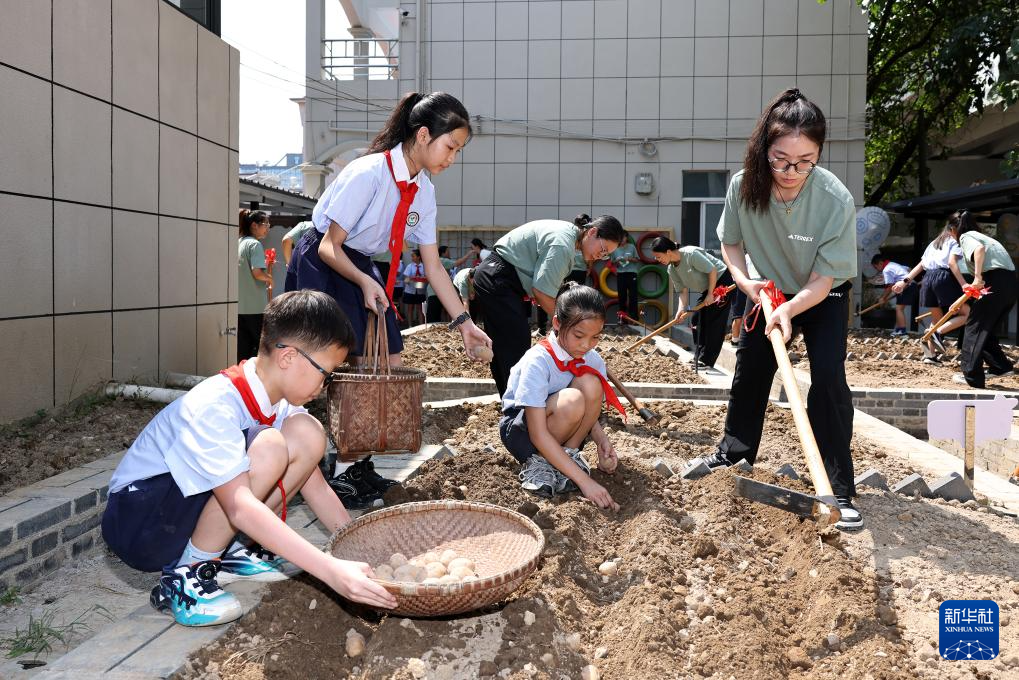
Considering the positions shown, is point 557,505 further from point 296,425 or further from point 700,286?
point 700,286

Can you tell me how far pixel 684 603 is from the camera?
104 inches

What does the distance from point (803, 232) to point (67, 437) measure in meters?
3.35

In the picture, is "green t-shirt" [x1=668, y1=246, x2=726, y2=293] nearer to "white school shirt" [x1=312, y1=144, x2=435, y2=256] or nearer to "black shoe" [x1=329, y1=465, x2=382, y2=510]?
"white school shirt" [x1=312, y1=144, x2=435, y2=256]

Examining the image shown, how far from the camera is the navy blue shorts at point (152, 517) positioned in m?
2.34

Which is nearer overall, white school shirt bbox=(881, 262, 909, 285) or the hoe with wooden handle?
the hoe with wooden handle

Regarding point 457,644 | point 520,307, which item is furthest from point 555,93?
point 457,644

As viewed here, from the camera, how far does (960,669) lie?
224 cm

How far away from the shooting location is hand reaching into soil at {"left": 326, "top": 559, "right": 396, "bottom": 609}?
2.03 meters

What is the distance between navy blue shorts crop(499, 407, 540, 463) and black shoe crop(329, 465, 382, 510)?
64 centimetres

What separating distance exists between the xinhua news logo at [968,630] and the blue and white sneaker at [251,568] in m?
1.83

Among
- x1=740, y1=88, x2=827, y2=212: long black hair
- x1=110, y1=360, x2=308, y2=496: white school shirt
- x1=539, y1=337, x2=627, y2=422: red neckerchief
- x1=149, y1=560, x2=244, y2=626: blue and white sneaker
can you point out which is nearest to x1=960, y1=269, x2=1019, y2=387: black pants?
x1=740, y1=88, x2=827, y2=212: long black hair

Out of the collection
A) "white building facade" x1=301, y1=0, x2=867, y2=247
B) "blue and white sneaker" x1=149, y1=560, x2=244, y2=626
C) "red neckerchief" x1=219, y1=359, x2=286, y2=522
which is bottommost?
"blue and white sneaker" x1=149, y1=560, x2=244, y2=626

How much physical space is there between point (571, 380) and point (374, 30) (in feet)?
59.5

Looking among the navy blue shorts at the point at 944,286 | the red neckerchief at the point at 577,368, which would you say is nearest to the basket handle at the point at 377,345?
the red neckerchief at the point at 577,368
